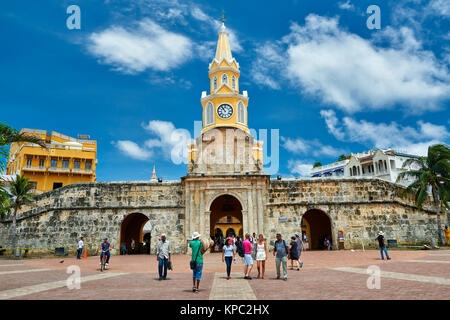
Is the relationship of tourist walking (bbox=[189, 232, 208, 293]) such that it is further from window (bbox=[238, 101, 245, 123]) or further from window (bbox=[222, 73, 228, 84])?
window (bbox=[222, 73, 228, 84])

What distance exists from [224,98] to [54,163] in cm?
3064

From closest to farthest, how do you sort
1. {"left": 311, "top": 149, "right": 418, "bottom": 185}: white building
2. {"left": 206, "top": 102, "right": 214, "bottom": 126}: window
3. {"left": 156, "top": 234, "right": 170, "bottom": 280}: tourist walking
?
{"left": 156, "top": 234, "right": 170, "bottom": 280}: tourist walking < {"left": 206, "top": 102, "right": 214, "bottom": 126}: window < {"left": 311, "top": 149, "right": 418, "bottom": 185}: white building

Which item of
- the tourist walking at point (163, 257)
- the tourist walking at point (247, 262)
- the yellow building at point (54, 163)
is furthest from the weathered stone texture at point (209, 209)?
the yellow building at point (54, 163)

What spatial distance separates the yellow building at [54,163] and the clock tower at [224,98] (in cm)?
2510

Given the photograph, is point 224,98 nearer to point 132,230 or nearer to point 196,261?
point 132,230

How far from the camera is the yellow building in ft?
153

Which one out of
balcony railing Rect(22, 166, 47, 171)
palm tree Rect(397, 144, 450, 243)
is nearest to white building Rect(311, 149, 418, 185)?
palm tree Rect(397, 144, 450, 243)

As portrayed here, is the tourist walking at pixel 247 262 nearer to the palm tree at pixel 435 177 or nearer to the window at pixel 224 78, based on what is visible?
the palm tree at pixel 435 177

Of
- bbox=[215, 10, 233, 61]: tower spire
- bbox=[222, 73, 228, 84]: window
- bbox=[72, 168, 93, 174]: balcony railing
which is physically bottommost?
bbox=[72, 168, 93, 174]: balcony railing

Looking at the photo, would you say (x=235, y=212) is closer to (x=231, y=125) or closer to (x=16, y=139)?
(x=231, y=125)

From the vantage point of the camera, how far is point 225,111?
115ft

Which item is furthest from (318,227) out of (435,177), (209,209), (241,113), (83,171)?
(83,171)
